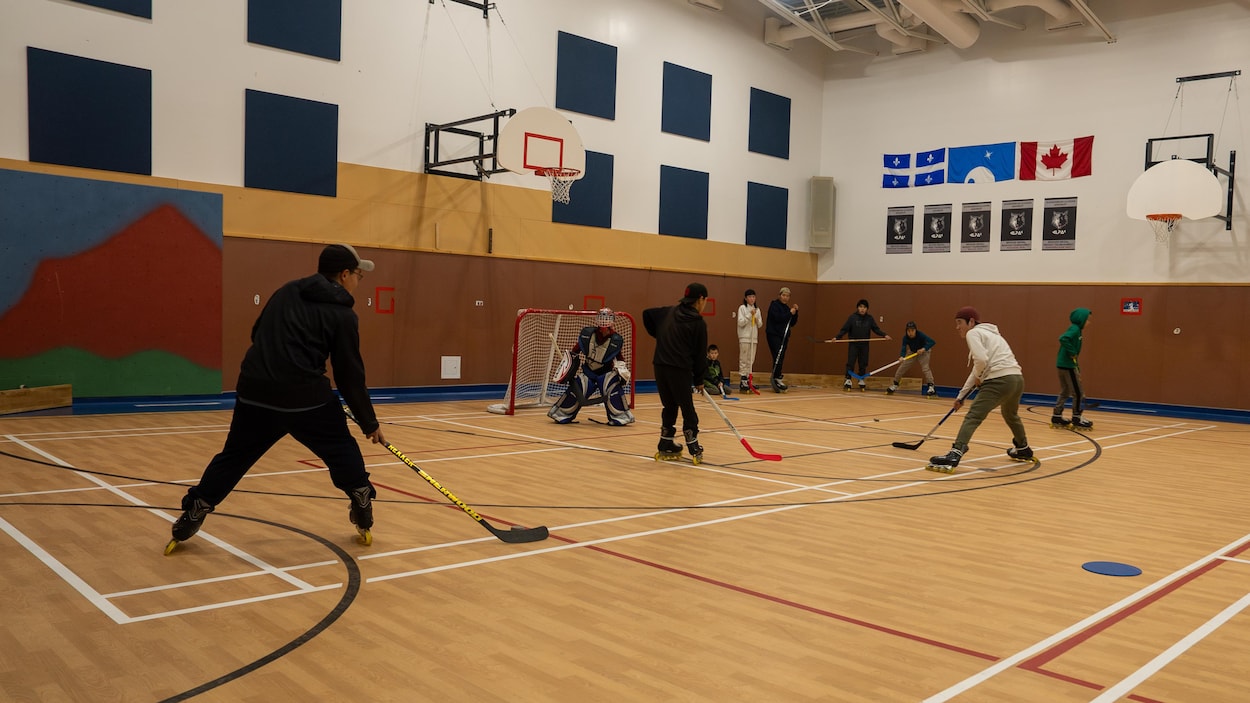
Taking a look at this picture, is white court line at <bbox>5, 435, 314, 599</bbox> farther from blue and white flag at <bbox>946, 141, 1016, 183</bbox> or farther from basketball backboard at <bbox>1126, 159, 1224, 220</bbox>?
blue and white flag at <bbox>946, 141, 1016, 183</bbox>

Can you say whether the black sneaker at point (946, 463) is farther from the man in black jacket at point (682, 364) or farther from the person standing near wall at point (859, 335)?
the person standing near wall at point (859, 335)

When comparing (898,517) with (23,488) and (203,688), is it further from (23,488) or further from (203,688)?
(23,488)

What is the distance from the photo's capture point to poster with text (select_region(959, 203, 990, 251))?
19.9m

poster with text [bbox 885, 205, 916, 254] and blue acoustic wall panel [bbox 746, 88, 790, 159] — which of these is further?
poster with text [bbox 885, 205, 916, 254]

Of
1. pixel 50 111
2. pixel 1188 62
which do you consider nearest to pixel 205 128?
pixel 50 111

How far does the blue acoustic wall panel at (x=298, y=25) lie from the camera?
13.5 meters

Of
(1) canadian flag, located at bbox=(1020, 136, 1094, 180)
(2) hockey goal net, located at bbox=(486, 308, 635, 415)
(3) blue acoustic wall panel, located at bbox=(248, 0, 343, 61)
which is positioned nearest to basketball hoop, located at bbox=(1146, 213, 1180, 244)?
(1) canadian flag, located at bbox=(1020, 136, 1094, 180)

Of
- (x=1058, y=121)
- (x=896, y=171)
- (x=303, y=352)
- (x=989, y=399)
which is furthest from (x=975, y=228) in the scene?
(x=303, y=352)

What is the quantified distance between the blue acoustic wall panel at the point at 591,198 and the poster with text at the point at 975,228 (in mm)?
8155

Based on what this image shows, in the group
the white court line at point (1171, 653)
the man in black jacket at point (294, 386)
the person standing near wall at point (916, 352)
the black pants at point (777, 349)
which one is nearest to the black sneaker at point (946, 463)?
the white court line at point (1171, 653)

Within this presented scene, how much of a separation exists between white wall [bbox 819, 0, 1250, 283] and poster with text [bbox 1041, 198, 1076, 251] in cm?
14

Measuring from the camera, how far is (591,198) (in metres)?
17.9

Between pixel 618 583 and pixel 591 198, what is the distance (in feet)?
44.5

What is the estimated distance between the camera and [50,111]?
1172 centimetres
